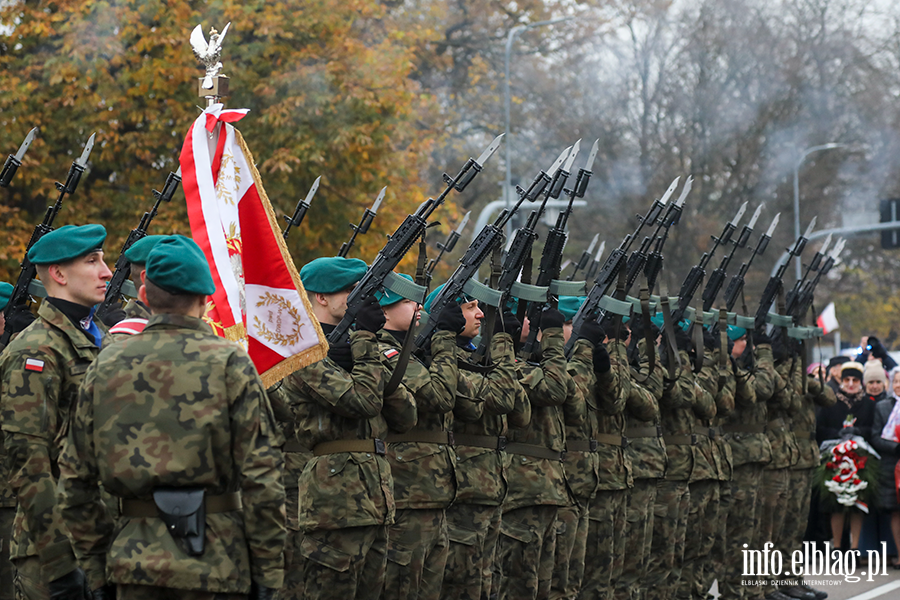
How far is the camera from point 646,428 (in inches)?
304

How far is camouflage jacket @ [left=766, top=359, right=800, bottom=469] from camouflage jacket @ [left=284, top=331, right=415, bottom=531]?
5.19 meters

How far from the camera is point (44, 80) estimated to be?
39.0 feet

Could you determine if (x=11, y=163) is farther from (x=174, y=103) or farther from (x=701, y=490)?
(x=174, y=103)

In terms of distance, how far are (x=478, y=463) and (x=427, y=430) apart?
19.7 inches

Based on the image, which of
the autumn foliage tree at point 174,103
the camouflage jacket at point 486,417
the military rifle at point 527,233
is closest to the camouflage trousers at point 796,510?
the military rifle at point 527,233

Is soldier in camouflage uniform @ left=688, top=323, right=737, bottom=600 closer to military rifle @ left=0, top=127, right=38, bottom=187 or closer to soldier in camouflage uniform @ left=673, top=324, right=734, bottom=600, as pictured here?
soldier in camouflage uniform @ left=673, top=324, right=734, bottom=600

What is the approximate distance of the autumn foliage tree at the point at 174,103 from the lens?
1173 centimetres

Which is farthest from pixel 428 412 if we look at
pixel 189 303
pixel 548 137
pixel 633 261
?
pixel 548 137

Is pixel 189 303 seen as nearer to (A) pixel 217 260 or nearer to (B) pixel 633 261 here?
(A) pixel 217 260

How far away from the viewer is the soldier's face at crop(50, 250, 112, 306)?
454 centimetres

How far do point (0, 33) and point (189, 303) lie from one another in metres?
9.65

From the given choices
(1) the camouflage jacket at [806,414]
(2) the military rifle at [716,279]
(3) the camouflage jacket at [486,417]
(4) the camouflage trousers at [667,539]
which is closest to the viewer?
(3) the camouflage jacket at [486,417]

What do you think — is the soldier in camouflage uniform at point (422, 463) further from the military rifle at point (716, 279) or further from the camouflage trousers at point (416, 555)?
the military rifle at point (716, 279)

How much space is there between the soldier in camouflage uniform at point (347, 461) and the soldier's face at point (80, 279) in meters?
0.89
